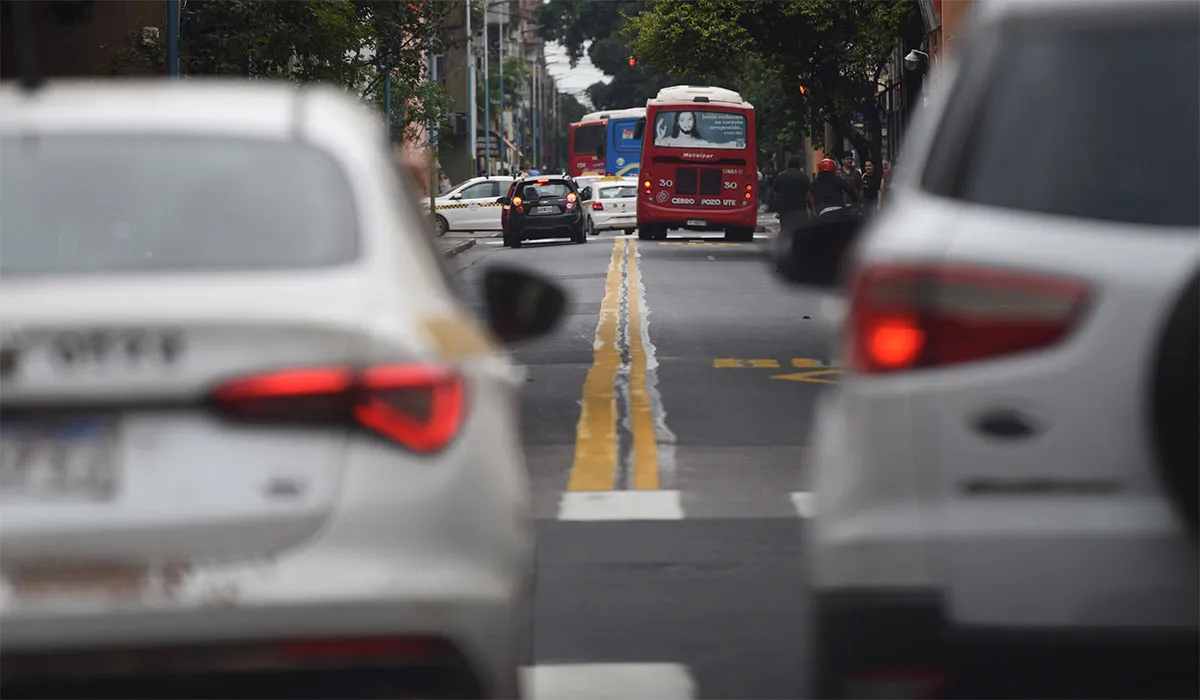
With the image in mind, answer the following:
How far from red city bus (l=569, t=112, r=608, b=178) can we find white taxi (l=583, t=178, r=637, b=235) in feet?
84.1

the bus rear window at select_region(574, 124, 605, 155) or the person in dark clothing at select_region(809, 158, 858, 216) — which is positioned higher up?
the person in dark clothing at select_region(809, 158, 858, 216)

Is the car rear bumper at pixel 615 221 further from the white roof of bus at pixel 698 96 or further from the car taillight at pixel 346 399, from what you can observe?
the car taillight at pixel 346 399

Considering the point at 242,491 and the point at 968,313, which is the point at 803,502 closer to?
the point at 968,313

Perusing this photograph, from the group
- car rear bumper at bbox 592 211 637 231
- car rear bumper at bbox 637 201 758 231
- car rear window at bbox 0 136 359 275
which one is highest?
car rear window at bbox 0 136 359 275

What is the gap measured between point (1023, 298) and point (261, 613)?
4.70 feet

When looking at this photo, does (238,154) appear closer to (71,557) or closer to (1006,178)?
(71,557)

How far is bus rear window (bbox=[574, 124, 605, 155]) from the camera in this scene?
78.9m

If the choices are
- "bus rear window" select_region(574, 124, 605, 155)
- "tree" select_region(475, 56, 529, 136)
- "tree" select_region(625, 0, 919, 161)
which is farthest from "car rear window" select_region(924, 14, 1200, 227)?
"tree" select_region(475, 56, 529, 136)

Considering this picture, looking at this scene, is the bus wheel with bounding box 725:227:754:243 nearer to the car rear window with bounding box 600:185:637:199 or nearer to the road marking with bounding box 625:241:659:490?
the car rear window with bounding box 600:185:637:199

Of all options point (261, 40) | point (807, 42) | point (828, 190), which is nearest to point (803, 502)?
point (828, 190)

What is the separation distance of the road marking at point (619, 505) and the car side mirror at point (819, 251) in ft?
11.9

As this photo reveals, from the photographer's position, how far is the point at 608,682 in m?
5.98

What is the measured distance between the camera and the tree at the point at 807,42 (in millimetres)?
51094

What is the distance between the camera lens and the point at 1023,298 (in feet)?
12.8
